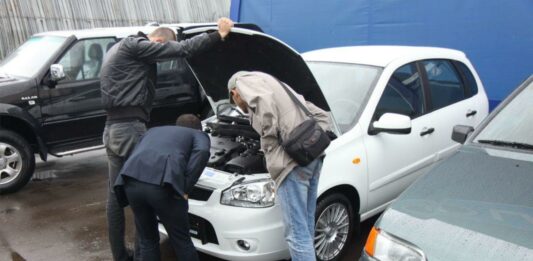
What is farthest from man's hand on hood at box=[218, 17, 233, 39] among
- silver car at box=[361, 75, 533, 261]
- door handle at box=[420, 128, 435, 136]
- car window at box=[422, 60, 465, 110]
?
car window at box=[422, 60, 465, 110]

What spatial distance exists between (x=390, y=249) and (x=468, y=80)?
3251 millimetres

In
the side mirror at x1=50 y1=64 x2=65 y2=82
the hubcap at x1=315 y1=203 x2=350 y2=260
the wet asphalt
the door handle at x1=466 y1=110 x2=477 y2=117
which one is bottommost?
the wet asphalt

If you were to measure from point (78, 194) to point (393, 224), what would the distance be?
176 inches

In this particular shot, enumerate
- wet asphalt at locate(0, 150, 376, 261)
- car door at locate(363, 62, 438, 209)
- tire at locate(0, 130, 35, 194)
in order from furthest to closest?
tire at locate(0, 130, 35, 194)
wet asphalt at locate(0, 150, 376, 261)
car door at locate(363, 62, 438, 209)

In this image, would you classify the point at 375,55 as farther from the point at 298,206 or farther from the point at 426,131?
the point at 298,206

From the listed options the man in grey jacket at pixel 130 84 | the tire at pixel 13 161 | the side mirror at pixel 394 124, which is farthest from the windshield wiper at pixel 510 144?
the tire at pixel 13 161

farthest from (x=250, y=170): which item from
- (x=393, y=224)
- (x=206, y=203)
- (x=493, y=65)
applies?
(x=493, y=65)

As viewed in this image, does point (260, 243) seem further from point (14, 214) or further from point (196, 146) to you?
point (14, 214)

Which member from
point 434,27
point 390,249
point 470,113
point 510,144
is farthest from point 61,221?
point 434,27

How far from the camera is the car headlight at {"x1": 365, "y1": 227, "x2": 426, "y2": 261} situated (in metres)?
2.07

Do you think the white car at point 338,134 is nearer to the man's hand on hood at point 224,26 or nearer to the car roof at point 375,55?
the car roof at point 375,55

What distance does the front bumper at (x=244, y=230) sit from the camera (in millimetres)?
3154

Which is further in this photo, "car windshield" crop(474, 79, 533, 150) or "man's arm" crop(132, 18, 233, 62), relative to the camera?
"man's arm" crop(132, 18, 233, 62)

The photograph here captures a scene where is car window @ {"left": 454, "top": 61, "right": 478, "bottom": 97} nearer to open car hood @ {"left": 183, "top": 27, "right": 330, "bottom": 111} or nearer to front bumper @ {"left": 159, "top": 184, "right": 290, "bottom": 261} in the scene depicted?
open car hood @ {"left": 183, "top": 27, "right": 330, "bottom": 111}
